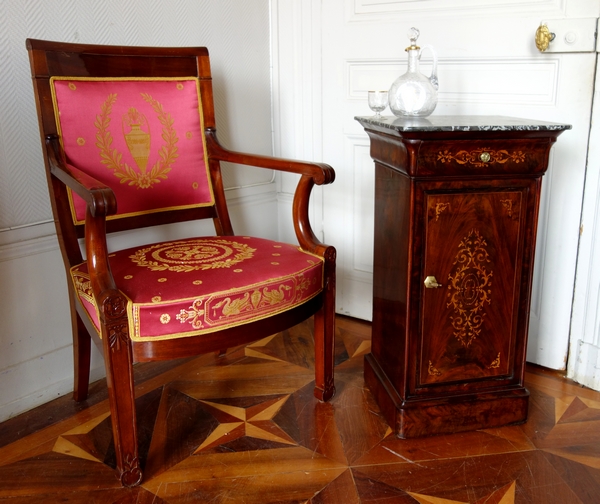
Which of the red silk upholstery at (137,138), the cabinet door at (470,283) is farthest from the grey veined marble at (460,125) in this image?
the red silk upholstery at (137,138)

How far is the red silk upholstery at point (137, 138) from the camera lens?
1577 millimetres

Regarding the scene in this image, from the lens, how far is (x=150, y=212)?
1.75 metres

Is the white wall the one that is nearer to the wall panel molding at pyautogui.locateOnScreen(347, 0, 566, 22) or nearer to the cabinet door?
the wall panel molding at pyautogui.locateOnScreen(347, 0, 566, 22)

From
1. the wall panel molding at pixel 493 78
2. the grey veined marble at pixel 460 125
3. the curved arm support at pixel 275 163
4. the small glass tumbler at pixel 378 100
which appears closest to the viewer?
the grey veined marble at pixel 460 125

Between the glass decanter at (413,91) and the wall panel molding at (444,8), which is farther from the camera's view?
the wall panel molding at (444,8)

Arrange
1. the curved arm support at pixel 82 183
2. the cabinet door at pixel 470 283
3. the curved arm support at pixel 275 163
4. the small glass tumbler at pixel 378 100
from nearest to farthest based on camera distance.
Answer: the curved arm support at pixel 82 183 < the cabinet door at pixel 470 283 < the curved arm support at pixel 275 163 < the small glass tumbler at pixel 378 100

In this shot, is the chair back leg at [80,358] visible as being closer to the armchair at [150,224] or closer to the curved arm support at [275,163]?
the armchair at [150,224]

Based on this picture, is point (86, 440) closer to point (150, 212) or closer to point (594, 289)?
point (150, 212)

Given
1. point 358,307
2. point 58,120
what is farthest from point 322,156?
point 58,120

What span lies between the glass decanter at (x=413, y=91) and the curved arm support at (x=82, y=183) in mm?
787

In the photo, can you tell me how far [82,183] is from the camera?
132cm

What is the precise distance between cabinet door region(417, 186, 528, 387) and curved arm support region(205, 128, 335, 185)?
0.28 meters

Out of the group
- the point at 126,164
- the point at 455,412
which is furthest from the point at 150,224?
the point at 455,412

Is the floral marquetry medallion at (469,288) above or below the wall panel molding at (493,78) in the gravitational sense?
below
